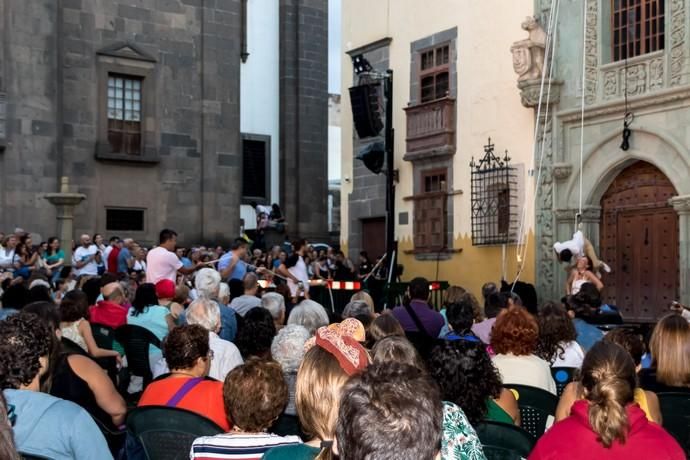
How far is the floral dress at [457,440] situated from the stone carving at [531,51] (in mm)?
16218

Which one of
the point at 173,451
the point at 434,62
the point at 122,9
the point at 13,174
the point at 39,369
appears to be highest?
the point at 122,9

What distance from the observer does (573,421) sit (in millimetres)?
4316

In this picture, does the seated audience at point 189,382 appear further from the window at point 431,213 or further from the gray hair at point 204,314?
the window at point 431,213

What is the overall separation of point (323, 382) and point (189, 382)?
74.4 inches

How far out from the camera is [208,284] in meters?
10.2

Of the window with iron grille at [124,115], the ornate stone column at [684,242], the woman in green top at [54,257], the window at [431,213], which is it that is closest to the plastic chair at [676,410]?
the ornate stone column at [684,242]

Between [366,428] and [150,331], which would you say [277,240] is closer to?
[150,331]

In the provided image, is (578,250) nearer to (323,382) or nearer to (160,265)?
(160,265)

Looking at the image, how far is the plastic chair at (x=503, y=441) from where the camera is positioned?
4.70 m

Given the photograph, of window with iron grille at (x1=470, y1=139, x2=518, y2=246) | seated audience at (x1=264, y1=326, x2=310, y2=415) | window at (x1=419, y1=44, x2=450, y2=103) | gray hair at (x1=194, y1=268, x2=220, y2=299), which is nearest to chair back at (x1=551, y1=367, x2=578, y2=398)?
seated audience at (x1=264, y1=326, x2=310, y2=415)

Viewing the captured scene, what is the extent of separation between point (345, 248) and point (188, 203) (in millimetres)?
3992

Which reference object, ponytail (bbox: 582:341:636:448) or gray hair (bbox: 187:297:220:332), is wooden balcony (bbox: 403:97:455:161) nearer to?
gray hair (bbox: 187:297:220:332)

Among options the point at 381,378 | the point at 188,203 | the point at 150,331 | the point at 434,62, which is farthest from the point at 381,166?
the point at 381,378

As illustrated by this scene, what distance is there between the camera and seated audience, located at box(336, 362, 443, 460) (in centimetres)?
241
